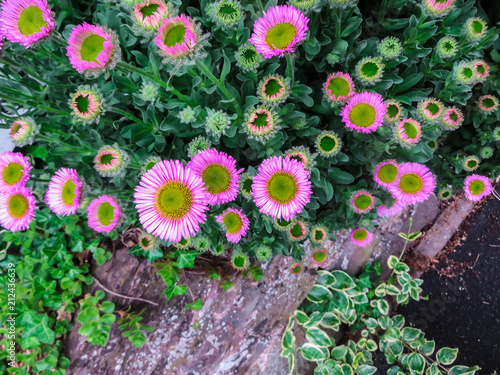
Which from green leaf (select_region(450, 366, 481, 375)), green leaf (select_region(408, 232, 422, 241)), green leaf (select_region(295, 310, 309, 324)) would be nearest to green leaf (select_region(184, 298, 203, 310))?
green leaf (select_region(295, 310, 309, 324))

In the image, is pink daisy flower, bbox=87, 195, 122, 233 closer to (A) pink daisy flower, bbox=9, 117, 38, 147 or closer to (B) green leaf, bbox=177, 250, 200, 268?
(A) pink daisy flower, bbox=9, 117, 38, 147

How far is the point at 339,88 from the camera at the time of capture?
5.90ft

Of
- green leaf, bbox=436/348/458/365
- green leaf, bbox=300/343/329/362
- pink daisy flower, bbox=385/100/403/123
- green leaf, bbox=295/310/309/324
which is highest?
pink daisy flower, bbox=385/100/403/123

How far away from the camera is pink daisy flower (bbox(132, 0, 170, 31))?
1.40 meters

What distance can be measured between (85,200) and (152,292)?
2.90 ft

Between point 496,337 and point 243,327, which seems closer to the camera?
point 243,327

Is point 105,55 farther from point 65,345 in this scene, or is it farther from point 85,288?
point 65,345

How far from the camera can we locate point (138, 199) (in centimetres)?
152

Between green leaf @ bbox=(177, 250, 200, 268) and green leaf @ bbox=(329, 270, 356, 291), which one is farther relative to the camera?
green leaf @ bbox=(329, 270, 356, 291)

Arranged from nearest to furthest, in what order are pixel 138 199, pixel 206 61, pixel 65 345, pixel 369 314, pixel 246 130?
pixel 138 199 < pixel 246 130 < pixel 206 61 < pixel 65 345 < pixel 369 314

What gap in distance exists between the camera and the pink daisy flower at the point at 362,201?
1951 millimetres

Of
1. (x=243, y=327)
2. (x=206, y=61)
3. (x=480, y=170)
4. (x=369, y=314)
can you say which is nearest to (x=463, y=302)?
(x=369, y=314)

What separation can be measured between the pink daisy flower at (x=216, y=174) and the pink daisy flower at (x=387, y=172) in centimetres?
83

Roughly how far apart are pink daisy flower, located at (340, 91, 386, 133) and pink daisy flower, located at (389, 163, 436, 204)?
386 mm
